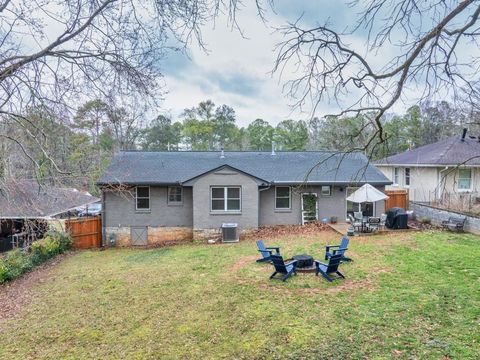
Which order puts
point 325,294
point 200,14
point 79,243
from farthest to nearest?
point 79,243, point 325,294, point 200,14

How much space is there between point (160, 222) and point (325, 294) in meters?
11.3

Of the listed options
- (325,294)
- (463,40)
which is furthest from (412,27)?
(325,294)

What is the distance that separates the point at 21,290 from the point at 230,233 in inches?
332

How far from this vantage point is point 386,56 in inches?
171

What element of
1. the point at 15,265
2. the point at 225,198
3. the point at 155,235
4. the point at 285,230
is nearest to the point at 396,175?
the point at 285,230

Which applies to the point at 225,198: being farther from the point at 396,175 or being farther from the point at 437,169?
the point at 396,175

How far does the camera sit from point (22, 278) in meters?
11.7

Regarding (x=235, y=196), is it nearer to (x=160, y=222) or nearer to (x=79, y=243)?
(x=160, y=222)

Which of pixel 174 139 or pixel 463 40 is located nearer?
pixel 463 40

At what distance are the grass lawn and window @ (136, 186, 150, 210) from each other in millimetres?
5913

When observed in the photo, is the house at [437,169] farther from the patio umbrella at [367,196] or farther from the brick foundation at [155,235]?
the brick foundation at [155,235]

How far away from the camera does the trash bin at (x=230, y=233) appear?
1542 centimetres

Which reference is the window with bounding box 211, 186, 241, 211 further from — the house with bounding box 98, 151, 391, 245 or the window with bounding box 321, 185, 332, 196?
the window with bounding box 321, 185, 332, 196

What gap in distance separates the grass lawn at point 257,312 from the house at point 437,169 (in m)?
8.41
